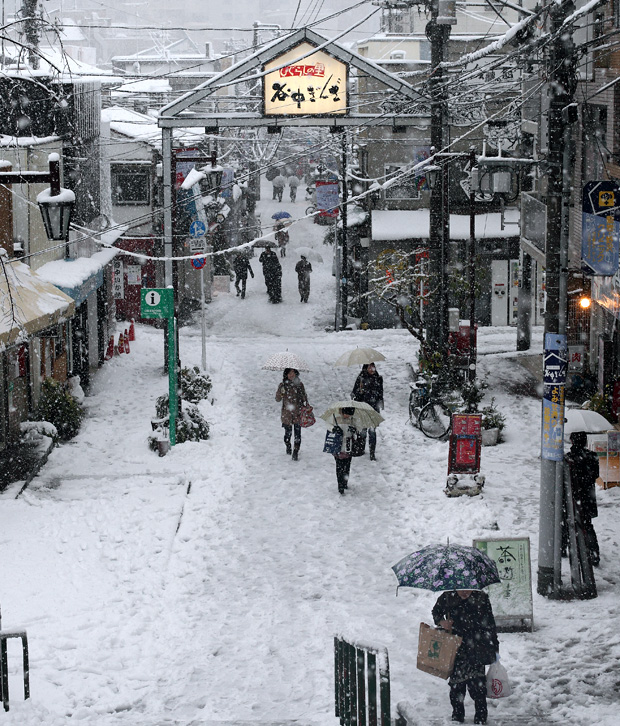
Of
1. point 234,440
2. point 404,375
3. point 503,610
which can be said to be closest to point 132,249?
point 404,375

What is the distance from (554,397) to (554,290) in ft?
4.00

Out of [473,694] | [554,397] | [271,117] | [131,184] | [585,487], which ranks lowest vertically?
[473,694]

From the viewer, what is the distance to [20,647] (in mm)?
10875

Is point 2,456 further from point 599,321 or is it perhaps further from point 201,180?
point 599,321

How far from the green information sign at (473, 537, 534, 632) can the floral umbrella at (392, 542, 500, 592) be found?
190 cm

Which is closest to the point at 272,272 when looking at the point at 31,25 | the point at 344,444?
the point at 31,25

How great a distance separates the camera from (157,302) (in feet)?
61.7

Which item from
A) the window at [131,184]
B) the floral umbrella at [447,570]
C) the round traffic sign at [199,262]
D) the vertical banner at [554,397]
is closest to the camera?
the floral umbrella at [447,570]

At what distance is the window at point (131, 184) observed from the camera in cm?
3500

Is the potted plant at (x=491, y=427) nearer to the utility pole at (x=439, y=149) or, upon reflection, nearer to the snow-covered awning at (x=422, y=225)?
the utility pole at (x=439, y=149)

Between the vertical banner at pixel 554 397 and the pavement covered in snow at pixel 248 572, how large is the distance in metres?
1.79

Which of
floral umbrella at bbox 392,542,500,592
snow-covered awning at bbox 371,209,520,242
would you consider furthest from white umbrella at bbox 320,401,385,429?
snow-covered awning at bbox 371,209,520,242

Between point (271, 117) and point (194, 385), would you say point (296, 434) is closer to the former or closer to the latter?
point (194, 385)

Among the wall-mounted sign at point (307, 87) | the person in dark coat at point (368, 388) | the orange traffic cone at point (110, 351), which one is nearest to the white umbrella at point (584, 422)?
the person in dark coat at point (368, 388)
